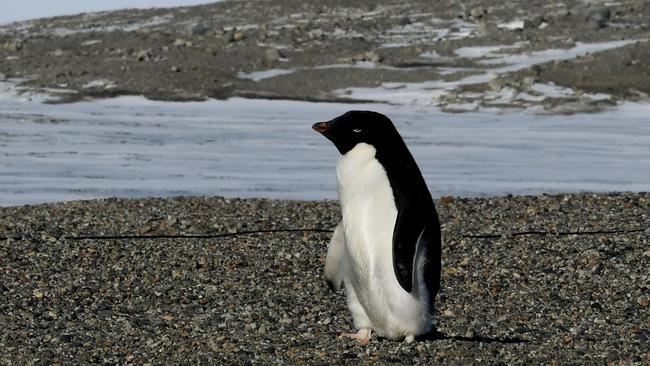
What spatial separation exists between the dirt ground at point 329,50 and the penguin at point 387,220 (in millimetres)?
16369

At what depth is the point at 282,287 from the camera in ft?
22.8

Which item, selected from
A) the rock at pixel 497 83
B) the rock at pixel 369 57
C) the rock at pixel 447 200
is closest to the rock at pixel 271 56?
the rock at pixel 369 57

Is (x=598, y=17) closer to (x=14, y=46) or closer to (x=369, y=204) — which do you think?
(x=14, y=46)

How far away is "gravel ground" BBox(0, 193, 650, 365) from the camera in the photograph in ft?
17.4

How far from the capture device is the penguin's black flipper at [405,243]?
199 inches

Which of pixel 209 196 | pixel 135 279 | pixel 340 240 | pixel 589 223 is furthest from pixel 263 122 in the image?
pixel 340 240

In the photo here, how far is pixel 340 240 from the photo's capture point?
5.55 meters

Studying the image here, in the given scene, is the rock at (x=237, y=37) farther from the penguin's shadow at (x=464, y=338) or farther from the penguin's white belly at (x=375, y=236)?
the penguin's white belly at (x=375, y=236)

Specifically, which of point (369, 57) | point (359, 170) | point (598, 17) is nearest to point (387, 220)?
point (359, 170)

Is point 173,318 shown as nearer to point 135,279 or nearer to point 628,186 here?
point 135,279

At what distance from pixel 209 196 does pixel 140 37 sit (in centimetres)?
2250

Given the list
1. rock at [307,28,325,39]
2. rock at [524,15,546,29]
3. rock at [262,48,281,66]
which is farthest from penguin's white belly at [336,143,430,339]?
rock at [524,15,546,29]

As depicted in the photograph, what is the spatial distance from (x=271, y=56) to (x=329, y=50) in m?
1.95

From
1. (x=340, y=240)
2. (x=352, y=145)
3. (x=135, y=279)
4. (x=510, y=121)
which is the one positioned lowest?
(x=510, y=121)
